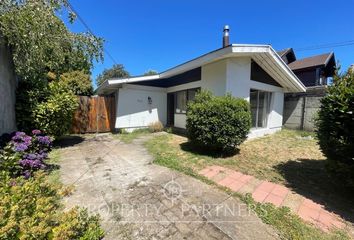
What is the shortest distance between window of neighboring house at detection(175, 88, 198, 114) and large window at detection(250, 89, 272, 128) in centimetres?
293

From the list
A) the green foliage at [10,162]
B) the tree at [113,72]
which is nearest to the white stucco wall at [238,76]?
the green foliage at [10,162]

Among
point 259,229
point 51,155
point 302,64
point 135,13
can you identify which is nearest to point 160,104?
point 135,13

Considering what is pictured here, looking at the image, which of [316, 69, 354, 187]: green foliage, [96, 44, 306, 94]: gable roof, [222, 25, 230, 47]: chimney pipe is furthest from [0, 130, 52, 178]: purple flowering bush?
[222, 25, 230, 47]: chimney pipe

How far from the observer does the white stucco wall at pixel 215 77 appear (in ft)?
22.7

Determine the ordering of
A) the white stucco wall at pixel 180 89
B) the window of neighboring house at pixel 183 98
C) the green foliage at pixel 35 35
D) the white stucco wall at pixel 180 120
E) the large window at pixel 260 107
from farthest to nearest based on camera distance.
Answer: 1. the white stucco wall at pixel 180 120
2. the window of neighboring house at pixel 183 98
3. the large window at pixel 260 107
4. the white stucco wall at pixel 180 89
5. the green foliage at pixel 35 35

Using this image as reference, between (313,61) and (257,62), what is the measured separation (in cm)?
1207

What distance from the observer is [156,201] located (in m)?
3.02

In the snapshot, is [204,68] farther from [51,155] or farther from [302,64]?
[302,64]

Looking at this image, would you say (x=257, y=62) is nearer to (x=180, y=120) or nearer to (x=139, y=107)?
(x=180, y=120)

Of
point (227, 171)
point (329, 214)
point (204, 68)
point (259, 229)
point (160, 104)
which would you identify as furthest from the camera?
point (160, 104)

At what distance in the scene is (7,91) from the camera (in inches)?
199

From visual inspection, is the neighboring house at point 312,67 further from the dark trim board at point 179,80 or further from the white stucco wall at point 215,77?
the white stucco wall at point 215,77

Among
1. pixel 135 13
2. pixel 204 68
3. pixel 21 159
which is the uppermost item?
pixel 135 13

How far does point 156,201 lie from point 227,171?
82.4 inches
